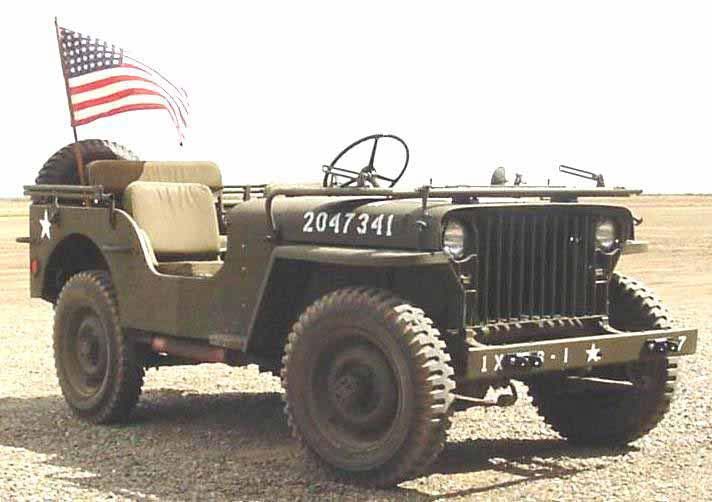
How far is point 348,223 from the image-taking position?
20.8 feet

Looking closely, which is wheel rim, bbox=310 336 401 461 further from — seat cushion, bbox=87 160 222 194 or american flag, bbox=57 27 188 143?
american flag, bbox=57 27 188 143

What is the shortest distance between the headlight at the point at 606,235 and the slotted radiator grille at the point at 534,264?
73 mm

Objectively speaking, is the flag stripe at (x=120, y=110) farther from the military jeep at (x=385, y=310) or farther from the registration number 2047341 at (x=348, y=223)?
the registration number 2047341 at (x=348, y=223)

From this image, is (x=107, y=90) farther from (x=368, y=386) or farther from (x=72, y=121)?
(x=368, y=386)

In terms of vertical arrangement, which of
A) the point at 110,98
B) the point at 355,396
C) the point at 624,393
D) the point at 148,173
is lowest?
the point at 624,393

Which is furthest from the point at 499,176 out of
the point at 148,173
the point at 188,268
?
the point at 148,173

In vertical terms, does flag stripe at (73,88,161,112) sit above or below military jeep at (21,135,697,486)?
above

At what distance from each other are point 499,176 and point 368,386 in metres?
1.78

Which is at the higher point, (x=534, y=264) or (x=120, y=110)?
(x=120, y=110)

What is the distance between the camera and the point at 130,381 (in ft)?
26.1

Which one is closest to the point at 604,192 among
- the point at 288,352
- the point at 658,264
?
the point at 288,352

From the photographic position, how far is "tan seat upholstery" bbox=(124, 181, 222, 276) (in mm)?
8055

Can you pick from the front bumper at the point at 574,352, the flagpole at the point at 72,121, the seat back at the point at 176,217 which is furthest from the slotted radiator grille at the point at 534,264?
the flagpole at the point at 72,121

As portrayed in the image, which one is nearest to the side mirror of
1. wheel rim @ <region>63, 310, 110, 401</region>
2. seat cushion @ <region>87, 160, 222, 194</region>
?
seat cushion @ <region>87, 160, 222, 194</region>
